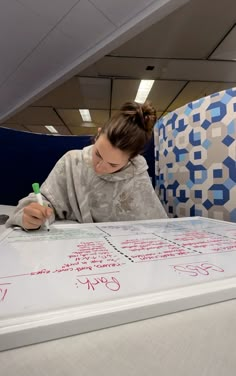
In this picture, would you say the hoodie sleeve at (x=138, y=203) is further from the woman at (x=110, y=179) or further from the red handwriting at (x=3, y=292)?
the red handwriting at (x=3, y=292)

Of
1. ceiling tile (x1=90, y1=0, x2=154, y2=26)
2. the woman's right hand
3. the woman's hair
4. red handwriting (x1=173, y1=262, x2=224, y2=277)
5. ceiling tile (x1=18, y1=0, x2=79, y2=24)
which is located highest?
ceiling tile (x1=90, y1=0, x2=154, y2=26)

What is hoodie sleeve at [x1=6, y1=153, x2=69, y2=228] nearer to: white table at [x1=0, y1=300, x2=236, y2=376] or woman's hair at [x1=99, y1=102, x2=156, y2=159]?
woman's hair at [x1=99, y1=102, x2=156, y2=159]

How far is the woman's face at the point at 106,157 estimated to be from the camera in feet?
2.40

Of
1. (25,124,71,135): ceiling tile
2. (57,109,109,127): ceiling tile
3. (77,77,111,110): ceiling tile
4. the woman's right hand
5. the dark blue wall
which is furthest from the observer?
(25,124,71,135): ceiling tile

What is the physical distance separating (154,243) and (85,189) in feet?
1.47

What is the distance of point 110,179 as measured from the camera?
2.72ft

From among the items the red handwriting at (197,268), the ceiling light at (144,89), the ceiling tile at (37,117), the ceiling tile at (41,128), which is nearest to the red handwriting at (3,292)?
the red handwriting at (197,268)

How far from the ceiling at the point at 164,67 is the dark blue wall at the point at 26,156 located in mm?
1205

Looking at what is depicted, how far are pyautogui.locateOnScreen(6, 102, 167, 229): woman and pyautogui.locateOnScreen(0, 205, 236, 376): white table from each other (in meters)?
0.54

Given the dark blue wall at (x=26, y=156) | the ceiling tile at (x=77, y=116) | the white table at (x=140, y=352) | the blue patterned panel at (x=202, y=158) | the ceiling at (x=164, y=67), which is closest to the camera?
the white table at (x=140, y=352)

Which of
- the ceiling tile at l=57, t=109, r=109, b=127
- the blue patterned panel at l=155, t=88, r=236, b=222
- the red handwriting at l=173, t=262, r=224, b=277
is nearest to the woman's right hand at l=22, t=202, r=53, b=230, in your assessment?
the red handwriting at l=173, t=262, r=224, b=277

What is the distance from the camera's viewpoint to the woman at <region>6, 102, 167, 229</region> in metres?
0.74

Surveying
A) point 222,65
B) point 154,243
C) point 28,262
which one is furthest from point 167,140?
point 222,65

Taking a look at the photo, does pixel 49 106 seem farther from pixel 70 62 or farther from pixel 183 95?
pixel 183 95
